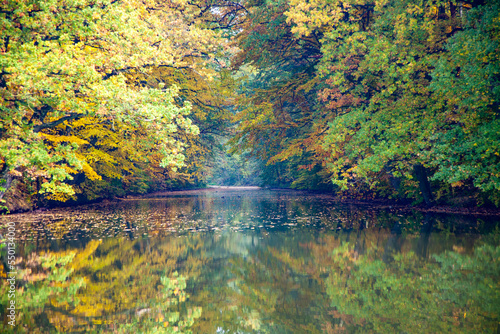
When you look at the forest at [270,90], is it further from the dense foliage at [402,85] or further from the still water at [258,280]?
the still water at [258,280]

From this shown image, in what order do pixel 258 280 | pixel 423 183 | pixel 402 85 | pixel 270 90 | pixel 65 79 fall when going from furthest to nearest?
pixel 270 90 < pixel 423 183 < pixel 402 85 < pixel 65 79 < pixel 258 280

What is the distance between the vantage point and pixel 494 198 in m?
15.8

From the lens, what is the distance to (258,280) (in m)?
7.02

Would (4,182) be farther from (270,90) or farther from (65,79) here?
(270,90)

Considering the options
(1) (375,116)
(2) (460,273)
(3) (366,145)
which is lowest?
(2) (460,273)

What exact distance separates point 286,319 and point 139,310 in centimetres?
200

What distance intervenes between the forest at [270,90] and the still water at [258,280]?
3.13 m

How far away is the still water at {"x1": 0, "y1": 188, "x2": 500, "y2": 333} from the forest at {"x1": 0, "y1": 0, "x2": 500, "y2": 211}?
313cm

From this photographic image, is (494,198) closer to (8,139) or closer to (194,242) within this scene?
(194,242)

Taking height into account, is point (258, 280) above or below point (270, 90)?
below

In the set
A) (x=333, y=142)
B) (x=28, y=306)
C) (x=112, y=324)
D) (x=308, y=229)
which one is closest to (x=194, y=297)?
(x=112, y=324)

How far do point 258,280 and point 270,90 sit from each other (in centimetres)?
1832

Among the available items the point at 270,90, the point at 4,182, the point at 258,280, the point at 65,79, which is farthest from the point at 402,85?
the point at 4,182

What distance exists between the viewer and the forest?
35.5ft
